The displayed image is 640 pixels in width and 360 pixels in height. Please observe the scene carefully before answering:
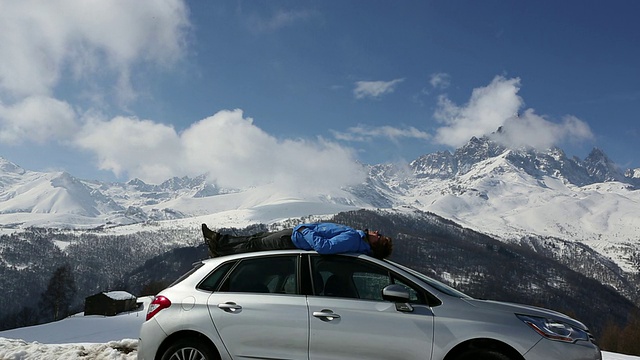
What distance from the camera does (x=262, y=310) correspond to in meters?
5.72

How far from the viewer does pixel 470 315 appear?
5246 mm

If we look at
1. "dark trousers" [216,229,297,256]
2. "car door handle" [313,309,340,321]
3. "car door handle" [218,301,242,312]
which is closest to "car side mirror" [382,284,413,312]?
"car door handle" [313,309,340,321]

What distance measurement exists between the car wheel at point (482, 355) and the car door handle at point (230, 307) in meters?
2.69

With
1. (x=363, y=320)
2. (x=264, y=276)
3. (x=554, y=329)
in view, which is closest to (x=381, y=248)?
(x=363, y=320)

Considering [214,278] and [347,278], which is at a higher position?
[347,278]

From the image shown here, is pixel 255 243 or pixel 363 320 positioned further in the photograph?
pixel 255 243

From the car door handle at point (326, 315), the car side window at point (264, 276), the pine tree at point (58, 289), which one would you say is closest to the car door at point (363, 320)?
the car door handle at point (326, 315)

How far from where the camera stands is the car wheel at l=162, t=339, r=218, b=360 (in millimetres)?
5824

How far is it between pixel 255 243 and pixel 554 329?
3918mm

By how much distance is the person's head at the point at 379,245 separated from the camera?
21.2 feet

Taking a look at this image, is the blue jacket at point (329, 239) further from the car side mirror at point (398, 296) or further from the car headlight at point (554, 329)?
the car headlight at point (554, 329)

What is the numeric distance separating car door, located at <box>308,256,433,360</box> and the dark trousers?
82cm

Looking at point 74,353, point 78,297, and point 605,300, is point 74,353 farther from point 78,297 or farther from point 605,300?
point 605,300

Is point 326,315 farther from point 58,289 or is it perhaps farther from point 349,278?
point 58,289
